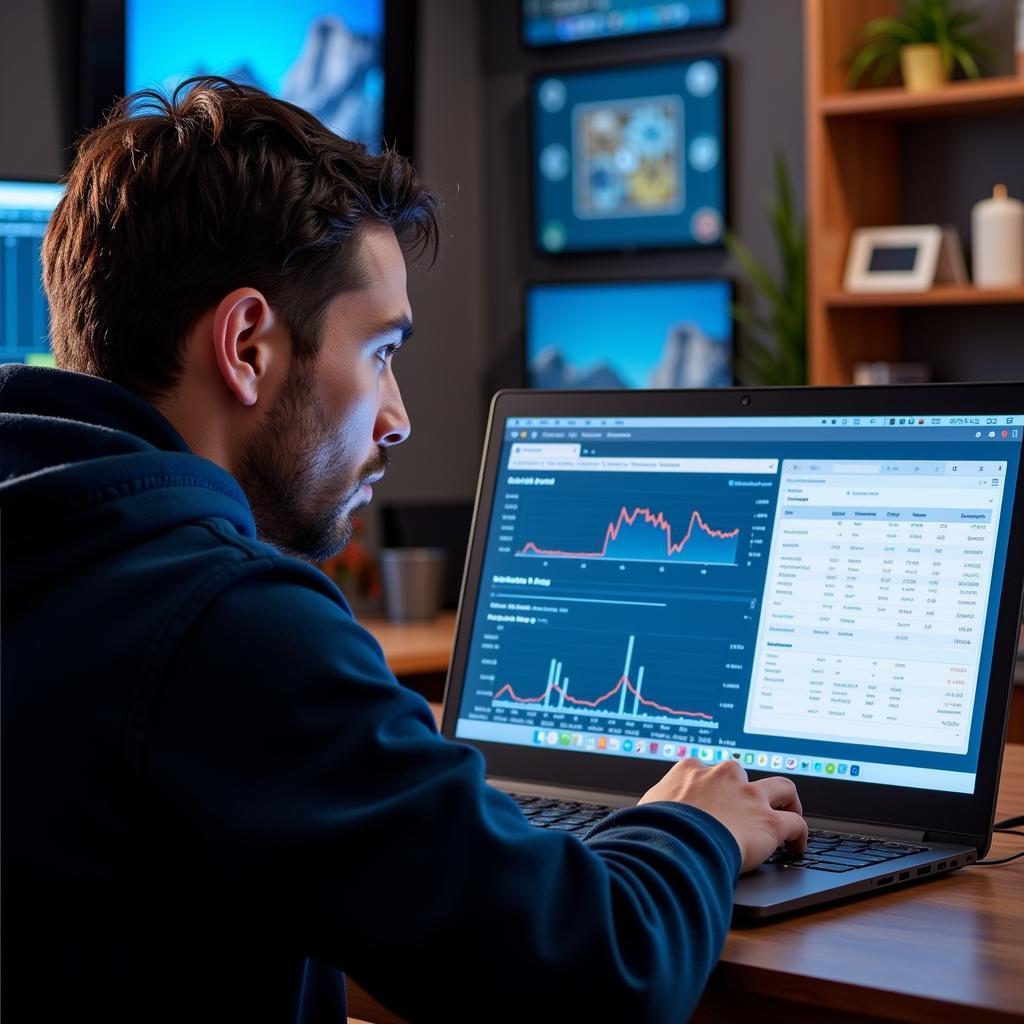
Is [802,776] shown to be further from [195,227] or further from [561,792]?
[195,227]

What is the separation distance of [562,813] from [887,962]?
0.39 metres

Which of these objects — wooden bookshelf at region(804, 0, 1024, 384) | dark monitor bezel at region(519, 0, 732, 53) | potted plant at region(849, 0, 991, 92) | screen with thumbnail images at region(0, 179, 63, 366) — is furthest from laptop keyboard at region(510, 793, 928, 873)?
dark monitor bezel at region(519, 0, 732, 53)

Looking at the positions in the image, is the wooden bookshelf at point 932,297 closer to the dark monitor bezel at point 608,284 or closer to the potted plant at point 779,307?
the potted plant at point 779,307

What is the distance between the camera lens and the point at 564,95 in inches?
149

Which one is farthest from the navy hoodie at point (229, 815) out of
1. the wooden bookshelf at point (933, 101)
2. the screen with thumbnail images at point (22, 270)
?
the wooden bookshelf at point (933, 101)

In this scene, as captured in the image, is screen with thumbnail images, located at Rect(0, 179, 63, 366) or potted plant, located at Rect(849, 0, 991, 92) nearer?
screen with thumbnail images, located at Rect(0, 179, 63, 366)

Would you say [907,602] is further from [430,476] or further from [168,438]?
[430,476]

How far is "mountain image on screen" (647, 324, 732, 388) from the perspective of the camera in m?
3.60

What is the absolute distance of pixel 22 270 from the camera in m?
2.22

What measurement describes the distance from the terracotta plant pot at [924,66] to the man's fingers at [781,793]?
2.34 m

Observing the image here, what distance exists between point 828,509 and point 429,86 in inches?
112

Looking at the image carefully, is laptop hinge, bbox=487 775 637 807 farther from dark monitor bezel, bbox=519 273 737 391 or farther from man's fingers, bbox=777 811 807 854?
dark monitor bezel, bbox=519 273 737 391

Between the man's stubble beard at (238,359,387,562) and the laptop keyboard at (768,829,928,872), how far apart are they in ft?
1.34

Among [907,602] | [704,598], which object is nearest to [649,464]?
[704,598]
